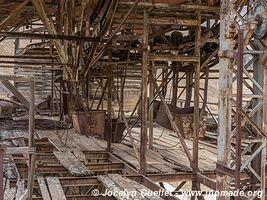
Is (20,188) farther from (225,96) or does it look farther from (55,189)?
(225,96)

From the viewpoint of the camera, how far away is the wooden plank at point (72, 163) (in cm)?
875

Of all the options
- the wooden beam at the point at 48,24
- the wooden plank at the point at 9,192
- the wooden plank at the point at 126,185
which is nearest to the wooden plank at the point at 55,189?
the wooden plank at the point at 9,192

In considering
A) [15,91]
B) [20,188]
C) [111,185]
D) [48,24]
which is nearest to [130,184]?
[111,185]

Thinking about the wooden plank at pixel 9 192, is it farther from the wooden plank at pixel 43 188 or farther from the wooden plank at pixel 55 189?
the wooden plank at pixel 55 189

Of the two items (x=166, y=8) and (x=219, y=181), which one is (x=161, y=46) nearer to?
(x=166, y=8)

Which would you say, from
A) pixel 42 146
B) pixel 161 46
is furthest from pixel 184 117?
pixel 42 146

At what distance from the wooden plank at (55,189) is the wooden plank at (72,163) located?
65 centimetres

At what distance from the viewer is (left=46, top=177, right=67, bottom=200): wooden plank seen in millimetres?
7025

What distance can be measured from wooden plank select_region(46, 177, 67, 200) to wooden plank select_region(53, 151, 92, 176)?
0.65 m

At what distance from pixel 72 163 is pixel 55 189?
2.13 m

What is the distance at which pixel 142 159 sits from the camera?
8812 mm

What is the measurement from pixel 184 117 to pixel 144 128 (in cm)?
538

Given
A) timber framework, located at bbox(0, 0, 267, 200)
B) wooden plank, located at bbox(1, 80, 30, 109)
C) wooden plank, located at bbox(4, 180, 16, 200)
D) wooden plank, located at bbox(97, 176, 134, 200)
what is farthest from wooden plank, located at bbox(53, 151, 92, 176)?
wooden plank, located at bbox(1, 80, 30, 109)

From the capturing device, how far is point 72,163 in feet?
31.6
